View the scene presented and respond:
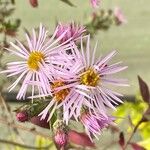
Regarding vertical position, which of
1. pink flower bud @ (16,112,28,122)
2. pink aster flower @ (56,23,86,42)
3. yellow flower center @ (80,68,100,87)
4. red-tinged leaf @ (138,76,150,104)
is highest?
pink aster flower @ (56,23,86,42)

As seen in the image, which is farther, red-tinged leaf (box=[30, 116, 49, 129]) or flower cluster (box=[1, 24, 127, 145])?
red-tinged leaf (box=[30, 116, 49, 129])

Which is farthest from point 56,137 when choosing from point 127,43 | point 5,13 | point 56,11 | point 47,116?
point 56,11

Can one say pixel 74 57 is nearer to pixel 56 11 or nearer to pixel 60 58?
pixel 60 58

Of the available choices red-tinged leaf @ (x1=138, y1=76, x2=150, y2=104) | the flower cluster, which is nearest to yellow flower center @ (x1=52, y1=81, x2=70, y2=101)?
the flower cluster

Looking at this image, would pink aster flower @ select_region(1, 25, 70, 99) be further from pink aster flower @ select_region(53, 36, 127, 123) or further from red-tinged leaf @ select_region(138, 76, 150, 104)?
red-tinged leaf @ select_region(138, 76, 150, 104)

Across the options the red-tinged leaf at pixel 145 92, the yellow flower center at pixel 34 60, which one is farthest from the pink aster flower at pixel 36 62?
the red-tinged leaf at pixel 145 92

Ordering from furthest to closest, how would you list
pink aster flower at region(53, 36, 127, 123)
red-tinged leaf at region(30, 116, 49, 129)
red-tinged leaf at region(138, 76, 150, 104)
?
red-tinged leaf at region(138, 76, 150, 104) → red-tinged leaf at region(30, 116, 49, 129) → pink aster flower at region(53, 36, 127, 123)
